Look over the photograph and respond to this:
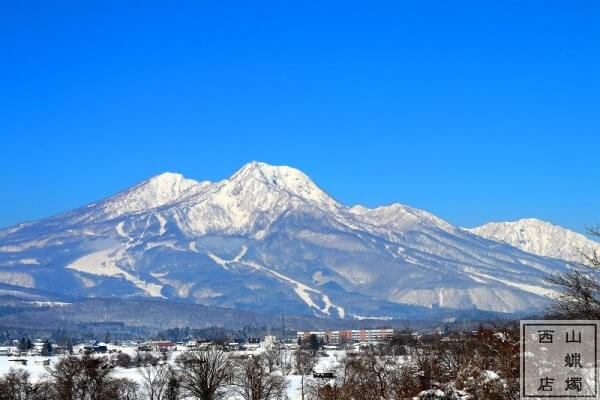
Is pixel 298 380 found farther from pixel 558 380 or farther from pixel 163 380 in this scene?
pixel 558 380

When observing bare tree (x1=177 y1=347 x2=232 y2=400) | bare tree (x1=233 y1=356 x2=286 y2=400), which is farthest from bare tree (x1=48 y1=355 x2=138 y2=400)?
bare tree (x1=233 y1=356 x2=286 y2=400)

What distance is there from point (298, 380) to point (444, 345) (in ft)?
53.0

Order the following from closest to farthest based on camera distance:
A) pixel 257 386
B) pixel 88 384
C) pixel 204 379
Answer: pixel 88 384 < pixel 257 386 < pixel 204 379

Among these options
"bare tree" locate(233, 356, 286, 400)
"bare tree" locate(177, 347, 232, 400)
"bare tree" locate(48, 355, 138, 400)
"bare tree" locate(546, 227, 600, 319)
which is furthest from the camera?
"bare tree" locate(177, 347, 232, 400)

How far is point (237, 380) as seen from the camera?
8681cm

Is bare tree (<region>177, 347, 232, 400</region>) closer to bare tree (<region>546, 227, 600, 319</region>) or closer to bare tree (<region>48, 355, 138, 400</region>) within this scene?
bare tree (<region>48, 355, 138, 400</region>)

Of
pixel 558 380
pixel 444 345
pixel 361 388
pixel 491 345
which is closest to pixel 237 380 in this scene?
pixel 444 345

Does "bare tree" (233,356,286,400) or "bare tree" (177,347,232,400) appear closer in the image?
"bare tree" (233,356,286,400)

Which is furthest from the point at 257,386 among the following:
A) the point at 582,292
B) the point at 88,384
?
the point at 582,292

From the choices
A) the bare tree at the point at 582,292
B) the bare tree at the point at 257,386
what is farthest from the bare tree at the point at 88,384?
the bare tree at the point at 582,292

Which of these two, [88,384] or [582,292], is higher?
[582,292]

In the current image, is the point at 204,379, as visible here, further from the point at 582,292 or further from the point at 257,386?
the point at 582,292

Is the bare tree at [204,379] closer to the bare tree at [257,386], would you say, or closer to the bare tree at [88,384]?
the bare tree at [257,386]

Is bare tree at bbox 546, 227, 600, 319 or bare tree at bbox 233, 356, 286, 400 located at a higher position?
bare tree at bbox 546, 227, 600, 319
